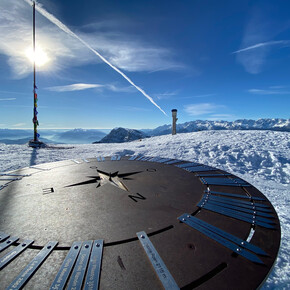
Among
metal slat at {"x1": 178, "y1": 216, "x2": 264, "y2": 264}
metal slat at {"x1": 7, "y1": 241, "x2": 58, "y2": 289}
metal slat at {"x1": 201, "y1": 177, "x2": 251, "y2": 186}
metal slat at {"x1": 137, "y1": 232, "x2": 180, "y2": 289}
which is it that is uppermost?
metal slat at {"x1": 201, "y1": 177, "x2": 251, "y2": 186}

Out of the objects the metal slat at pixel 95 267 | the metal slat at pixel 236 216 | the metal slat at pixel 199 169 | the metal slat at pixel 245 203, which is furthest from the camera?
the metal slat at pixel 199 169

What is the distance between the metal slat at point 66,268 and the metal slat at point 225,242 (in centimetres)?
101

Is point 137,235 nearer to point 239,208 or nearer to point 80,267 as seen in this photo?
point 80,267

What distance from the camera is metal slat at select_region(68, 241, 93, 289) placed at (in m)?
1.05

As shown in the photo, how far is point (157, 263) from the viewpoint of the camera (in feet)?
3.93

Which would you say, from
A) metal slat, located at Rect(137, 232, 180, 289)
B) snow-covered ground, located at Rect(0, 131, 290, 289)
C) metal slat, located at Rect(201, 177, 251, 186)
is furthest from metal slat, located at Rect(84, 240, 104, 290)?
snow-covered ground, located at Rect(0, 131, 290, 289)

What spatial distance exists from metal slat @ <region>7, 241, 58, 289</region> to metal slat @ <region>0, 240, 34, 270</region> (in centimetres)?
16

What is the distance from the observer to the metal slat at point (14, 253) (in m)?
1.21

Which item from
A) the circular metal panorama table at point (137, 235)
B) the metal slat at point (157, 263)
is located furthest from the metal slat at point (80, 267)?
the metal slat at point (157, 263)

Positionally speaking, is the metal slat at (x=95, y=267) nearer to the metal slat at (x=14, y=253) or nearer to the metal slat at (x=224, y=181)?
the metal slat at (x=14, y=253)

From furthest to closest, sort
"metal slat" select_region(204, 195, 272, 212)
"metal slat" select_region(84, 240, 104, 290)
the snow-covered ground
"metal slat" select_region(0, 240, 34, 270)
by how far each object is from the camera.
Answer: the snow-covered ground < "metal slat" select_region(204, 195, 272, 212) < "metal slat" select_region(0, 240, 34, 270) < "metal slat" select_region(84, 240, 104, 290)

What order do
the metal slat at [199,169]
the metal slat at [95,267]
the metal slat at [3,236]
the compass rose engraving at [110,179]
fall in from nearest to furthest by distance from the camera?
the metal slat at [95,267]
the metal slat at [3,236]
the compass rose engraving at [110,179]
the metal slat at [199,169]

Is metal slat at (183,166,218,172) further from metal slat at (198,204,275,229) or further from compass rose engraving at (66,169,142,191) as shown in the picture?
metal slat at (198,204,275,229)

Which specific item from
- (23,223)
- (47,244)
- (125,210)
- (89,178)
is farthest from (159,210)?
(89,178)
